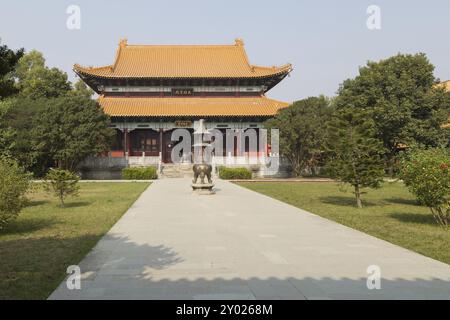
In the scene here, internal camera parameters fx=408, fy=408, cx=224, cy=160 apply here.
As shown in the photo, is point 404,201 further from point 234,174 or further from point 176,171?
point 176,171

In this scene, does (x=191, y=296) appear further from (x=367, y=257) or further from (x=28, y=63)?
(x=28, y=63)

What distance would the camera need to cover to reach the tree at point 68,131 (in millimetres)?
27219

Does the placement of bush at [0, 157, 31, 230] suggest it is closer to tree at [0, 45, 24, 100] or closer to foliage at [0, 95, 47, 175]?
tree at [0, 45, 24, 100]

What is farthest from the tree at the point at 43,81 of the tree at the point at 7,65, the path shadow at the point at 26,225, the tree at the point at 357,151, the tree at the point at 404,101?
the tree at the point at 7,65

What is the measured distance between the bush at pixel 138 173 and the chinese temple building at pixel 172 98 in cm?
300

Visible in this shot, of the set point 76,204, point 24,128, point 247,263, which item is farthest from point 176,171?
point 247,263

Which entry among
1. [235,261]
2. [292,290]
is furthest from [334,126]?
[292,290]

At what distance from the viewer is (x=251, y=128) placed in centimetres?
3391

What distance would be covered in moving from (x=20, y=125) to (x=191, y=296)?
27709 mm

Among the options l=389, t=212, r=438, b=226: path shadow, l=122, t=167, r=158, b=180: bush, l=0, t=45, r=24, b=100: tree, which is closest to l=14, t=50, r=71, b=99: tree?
l=122, t=167, r=158, b=180: bush

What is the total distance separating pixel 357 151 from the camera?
13.3 m

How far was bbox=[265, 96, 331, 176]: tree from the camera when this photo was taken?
2733 centimetres

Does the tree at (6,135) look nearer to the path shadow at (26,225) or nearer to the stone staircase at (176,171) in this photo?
the stone staircase at (176,171)

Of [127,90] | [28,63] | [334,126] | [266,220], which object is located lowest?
[266,220]
